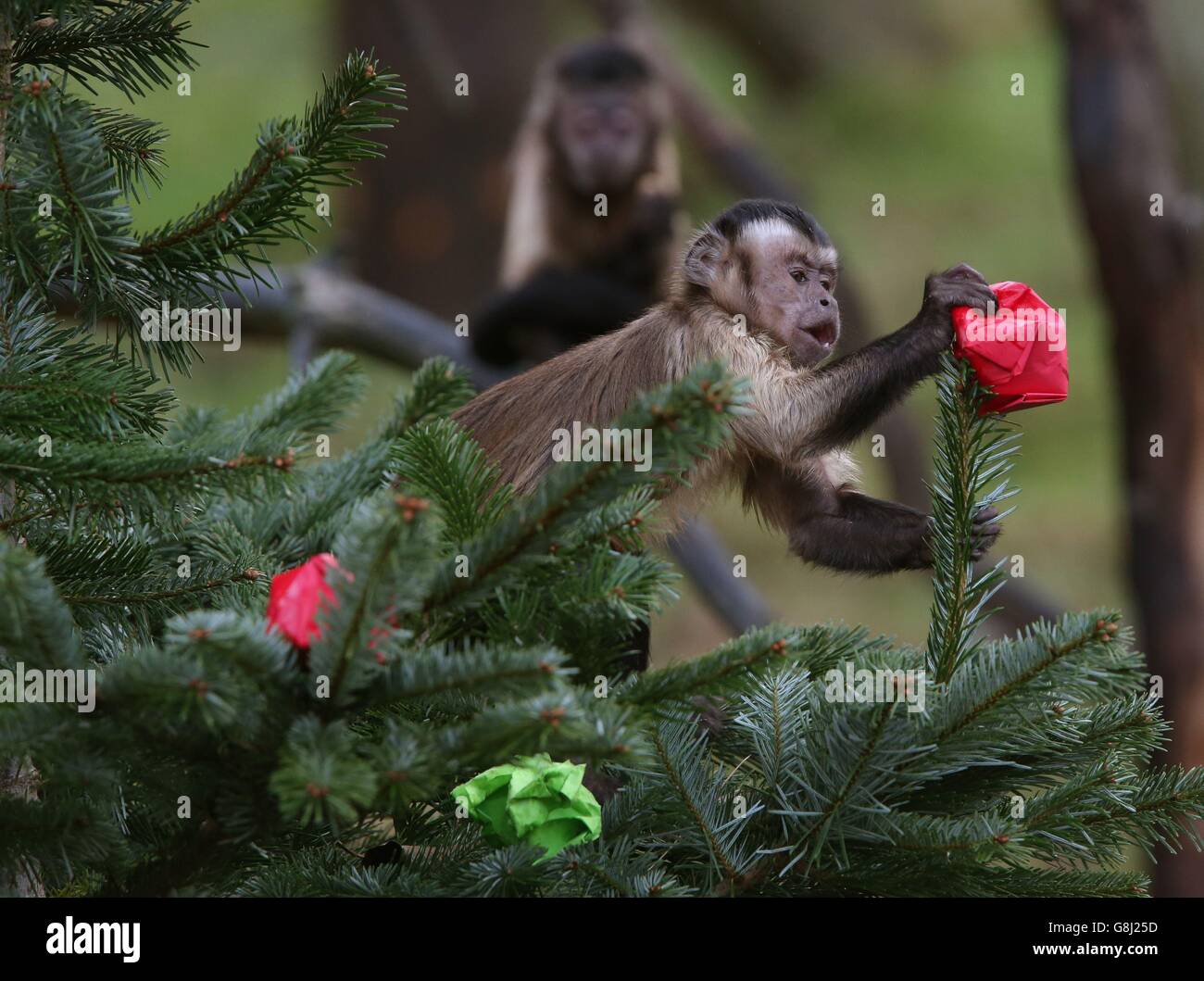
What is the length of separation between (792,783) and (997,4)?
8.38 meters

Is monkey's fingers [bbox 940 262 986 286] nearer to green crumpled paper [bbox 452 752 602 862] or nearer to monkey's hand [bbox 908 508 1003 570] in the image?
monkey's hand [bbox 908 508 1003 570]

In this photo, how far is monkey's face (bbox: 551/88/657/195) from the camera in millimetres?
5121

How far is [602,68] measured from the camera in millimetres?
5133

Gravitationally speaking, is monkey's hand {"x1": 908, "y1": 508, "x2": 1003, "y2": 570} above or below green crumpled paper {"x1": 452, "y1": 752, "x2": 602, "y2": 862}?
above

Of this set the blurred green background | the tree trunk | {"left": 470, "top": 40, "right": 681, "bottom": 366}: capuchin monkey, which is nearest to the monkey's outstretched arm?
the tree trunk

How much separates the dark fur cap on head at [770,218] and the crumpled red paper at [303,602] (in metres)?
1.44

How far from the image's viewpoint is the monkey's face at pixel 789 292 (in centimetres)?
230

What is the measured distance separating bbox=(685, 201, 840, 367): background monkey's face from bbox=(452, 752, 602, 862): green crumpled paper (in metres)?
1.22

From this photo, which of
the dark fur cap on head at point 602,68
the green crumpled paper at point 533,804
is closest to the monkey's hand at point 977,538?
the green crumpled paper at point 533,804

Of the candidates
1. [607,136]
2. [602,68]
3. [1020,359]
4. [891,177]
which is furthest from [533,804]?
[891,177]

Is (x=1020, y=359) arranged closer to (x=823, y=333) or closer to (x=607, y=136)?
(x=823, y=333)

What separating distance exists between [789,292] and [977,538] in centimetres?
74
